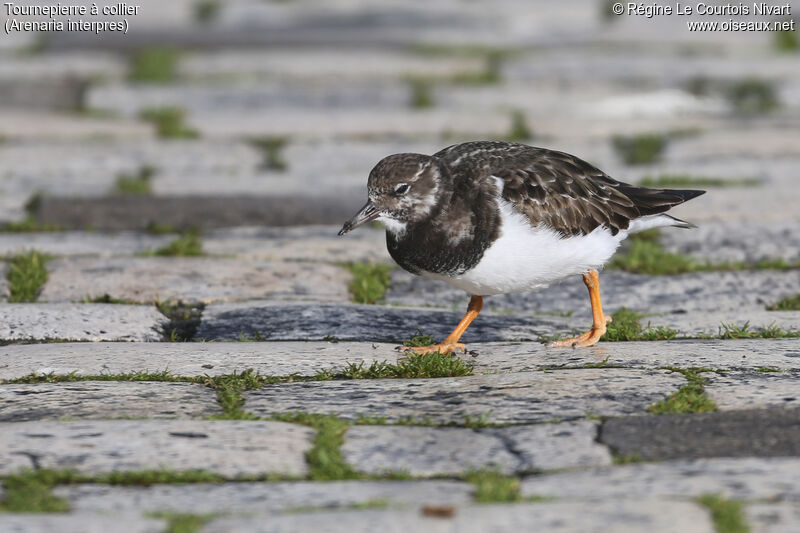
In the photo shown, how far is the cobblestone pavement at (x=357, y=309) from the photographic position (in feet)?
12.3

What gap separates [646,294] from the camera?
709cm

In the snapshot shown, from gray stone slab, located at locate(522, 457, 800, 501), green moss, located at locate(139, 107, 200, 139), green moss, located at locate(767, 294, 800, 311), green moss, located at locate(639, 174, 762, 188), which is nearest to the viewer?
gray stone slab, located at locate(522, 457, 800, 501)

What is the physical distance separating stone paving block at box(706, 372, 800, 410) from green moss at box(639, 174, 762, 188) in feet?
15.1

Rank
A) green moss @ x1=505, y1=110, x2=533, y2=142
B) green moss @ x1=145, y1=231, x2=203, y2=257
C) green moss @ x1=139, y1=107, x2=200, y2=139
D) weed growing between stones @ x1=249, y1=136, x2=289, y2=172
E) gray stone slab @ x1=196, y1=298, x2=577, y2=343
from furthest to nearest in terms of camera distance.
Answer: green moss @ x1=139, y1=107, x2=200, y2=139 → green moss @ x1=505, y1=110, x2=533, y2=142 → weed growing between stones @ x1=249, y1=136, x2=289, y2=172 → green moss @ x1=145, y1=231, x2=203, y2=257 → gray stone slab @ x1=196, y1=298, x2=577, y2=343

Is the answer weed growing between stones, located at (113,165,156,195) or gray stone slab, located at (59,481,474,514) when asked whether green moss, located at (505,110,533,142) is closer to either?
weed growing between stones, located at (113,165,156,195)

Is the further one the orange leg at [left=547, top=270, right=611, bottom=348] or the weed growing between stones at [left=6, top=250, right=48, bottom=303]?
the weed growing between stones at [left=6, top=250, right=48, bottom=303]

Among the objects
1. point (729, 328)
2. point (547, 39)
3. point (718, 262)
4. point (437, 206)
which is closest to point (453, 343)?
point (437, 206)

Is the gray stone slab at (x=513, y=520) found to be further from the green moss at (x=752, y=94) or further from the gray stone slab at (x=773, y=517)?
the green moss at (x=752, y=94)

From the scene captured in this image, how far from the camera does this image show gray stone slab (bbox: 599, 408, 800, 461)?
3967mm

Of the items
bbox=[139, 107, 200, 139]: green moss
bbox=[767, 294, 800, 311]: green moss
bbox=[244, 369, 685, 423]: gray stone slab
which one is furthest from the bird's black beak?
bbox=[139, 107, 200, 139]: green moss

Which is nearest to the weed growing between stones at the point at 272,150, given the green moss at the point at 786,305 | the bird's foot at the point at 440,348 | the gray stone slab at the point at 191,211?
the gray stone slab at the point at 191,211

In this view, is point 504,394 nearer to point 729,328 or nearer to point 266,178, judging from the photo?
point 729,328

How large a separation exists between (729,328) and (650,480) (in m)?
2.45

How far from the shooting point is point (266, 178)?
1030 centimetres
